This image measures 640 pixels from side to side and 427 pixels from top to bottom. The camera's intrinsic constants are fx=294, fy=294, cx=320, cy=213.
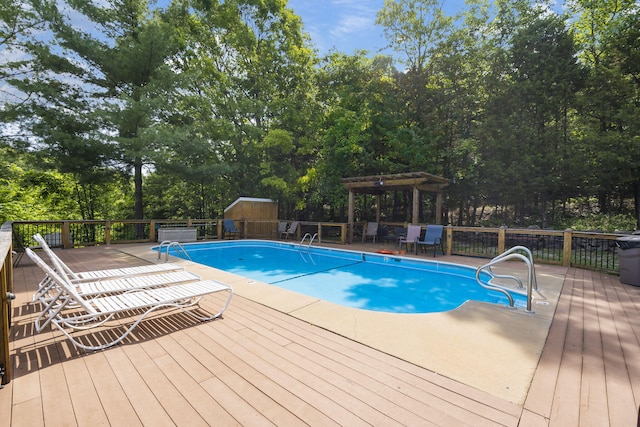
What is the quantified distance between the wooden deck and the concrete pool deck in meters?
0.10

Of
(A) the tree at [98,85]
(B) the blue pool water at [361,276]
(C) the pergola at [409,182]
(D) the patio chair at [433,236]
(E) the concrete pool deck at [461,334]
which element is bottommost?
(B) the blue pool water at [361,276]

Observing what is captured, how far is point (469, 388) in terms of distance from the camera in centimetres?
188

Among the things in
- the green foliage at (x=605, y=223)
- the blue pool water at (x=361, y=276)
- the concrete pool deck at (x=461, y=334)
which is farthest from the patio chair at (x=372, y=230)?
the green foliage at (x=605, y=223)

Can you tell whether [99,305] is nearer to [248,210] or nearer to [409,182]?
[409,182]

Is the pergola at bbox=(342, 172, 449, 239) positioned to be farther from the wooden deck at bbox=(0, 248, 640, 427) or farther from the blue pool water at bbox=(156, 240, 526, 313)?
the wooden deck at bbox=(0, 248, 640, 427)

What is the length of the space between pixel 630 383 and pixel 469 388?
109 centimetres

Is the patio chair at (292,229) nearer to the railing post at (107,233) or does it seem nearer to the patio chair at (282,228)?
the patio chair at (282,228)

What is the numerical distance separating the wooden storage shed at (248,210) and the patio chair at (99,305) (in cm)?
854

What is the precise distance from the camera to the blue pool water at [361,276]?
520 cm

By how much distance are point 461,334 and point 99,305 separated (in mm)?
3270

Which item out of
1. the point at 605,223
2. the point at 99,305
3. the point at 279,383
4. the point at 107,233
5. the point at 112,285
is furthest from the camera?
the point at 605,223

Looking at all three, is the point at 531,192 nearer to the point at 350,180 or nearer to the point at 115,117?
the point at 350,180

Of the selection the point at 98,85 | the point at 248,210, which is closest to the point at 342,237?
the point at 248,210

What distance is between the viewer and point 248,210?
39.4 ft
